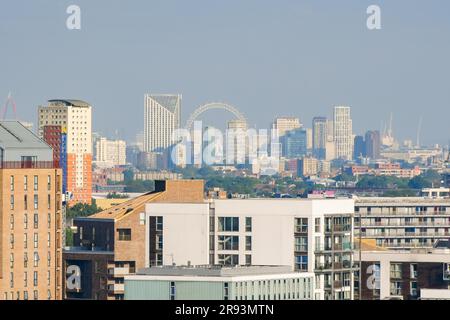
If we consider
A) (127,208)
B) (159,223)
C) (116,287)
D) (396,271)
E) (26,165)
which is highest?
(26,165)

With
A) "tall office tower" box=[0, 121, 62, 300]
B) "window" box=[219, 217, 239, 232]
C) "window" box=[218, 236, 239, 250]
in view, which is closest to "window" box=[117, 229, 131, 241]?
"tall office tower" box=[0, 121, 62, 300]

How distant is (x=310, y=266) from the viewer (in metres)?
49.4

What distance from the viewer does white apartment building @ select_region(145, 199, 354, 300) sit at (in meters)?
50.4

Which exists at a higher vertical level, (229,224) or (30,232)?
(229,224)

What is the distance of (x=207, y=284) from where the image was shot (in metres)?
36.2

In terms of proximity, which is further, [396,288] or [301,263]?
[396,288]

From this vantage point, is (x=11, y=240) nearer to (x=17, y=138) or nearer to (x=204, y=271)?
(x=17, y=138)

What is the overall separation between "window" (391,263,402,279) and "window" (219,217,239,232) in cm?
628

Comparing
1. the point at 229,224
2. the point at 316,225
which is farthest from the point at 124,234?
the point at 316,225

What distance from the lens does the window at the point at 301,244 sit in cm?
5053

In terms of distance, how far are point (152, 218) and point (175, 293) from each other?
23.0m

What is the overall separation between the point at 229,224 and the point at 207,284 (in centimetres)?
1696

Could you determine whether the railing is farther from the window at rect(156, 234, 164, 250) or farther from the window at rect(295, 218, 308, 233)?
the window at rect(295, 218, 308, 233)
